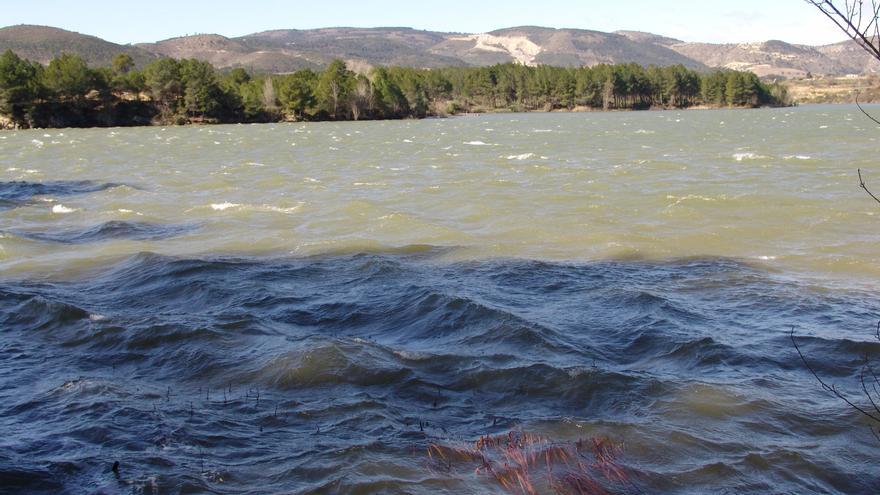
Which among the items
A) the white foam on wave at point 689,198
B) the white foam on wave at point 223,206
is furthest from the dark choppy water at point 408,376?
the white foam on wave at point 223,206

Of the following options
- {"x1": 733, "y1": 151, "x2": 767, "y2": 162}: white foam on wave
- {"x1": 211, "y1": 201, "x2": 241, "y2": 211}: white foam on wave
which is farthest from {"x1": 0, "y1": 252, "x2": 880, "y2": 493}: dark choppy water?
{"x1": 733, "y1": 151, "x2": 767, "y2": 162}: white foam on wave

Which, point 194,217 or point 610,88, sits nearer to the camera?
point 194,217

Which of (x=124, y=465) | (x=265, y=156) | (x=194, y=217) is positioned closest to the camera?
(x=124, y=465)

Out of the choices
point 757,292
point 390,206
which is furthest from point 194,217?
point 757,292

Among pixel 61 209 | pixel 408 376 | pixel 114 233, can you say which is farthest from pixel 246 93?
pixel 408 376

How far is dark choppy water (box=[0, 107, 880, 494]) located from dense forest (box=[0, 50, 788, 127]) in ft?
223

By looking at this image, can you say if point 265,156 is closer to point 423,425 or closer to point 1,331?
point 1,331

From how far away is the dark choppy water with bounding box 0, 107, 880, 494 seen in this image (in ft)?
18.2

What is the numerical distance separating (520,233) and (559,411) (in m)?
9.07

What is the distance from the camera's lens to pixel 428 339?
28.5 feet

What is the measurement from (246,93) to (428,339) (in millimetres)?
87125

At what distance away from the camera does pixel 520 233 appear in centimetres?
1543

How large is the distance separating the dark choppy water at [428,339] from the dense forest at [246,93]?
223 feet

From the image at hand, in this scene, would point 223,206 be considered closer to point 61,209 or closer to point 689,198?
point 61,209
